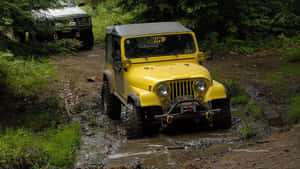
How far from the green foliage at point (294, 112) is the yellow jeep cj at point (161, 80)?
Answer: 123cm

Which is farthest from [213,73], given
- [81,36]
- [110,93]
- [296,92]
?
[81,36]

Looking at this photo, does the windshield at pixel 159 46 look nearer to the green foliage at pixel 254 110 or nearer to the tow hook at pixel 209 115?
the tow hook at pixel 209 115

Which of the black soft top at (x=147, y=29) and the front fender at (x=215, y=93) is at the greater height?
the black soft top at (x=147, y=29)

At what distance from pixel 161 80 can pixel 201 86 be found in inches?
27.0

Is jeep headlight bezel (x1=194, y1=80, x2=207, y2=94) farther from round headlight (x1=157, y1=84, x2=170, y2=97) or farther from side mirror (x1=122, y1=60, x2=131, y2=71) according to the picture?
side mirror (x1=122, y1=60, x2=131, y2=71)

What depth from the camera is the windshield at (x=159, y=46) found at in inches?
313

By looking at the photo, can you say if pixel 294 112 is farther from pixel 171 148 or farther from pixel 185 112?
pixel 171 148

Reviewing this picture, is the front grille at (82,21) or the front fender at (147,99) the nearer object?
the front fender at (147,99)

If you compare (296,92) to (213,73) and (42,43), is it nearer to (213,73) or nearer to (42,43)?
(213,73)

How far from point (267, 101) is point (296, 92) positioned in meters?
0.85

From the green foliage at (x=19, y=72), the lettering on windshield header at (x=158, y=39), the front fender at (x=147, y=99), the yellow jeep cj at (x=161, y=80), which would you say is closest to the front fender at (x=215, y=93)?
the yellow jeep cj at (x=161, y=80)

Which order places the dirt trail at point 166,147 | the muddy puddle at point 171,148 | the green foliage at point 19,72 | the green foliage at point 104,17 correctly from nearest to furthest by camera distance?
1. the dirt trail at point 166,147
2. the muddy puddle at point 171,148
3. the green foliage at point 19,72
4. the green foliage at point 104,17

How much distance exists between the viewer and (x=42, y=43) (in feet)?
29.7

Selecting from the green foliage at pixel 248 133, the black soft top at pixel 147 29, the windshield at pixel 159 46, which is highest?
the black soft top at pixel 147 29
